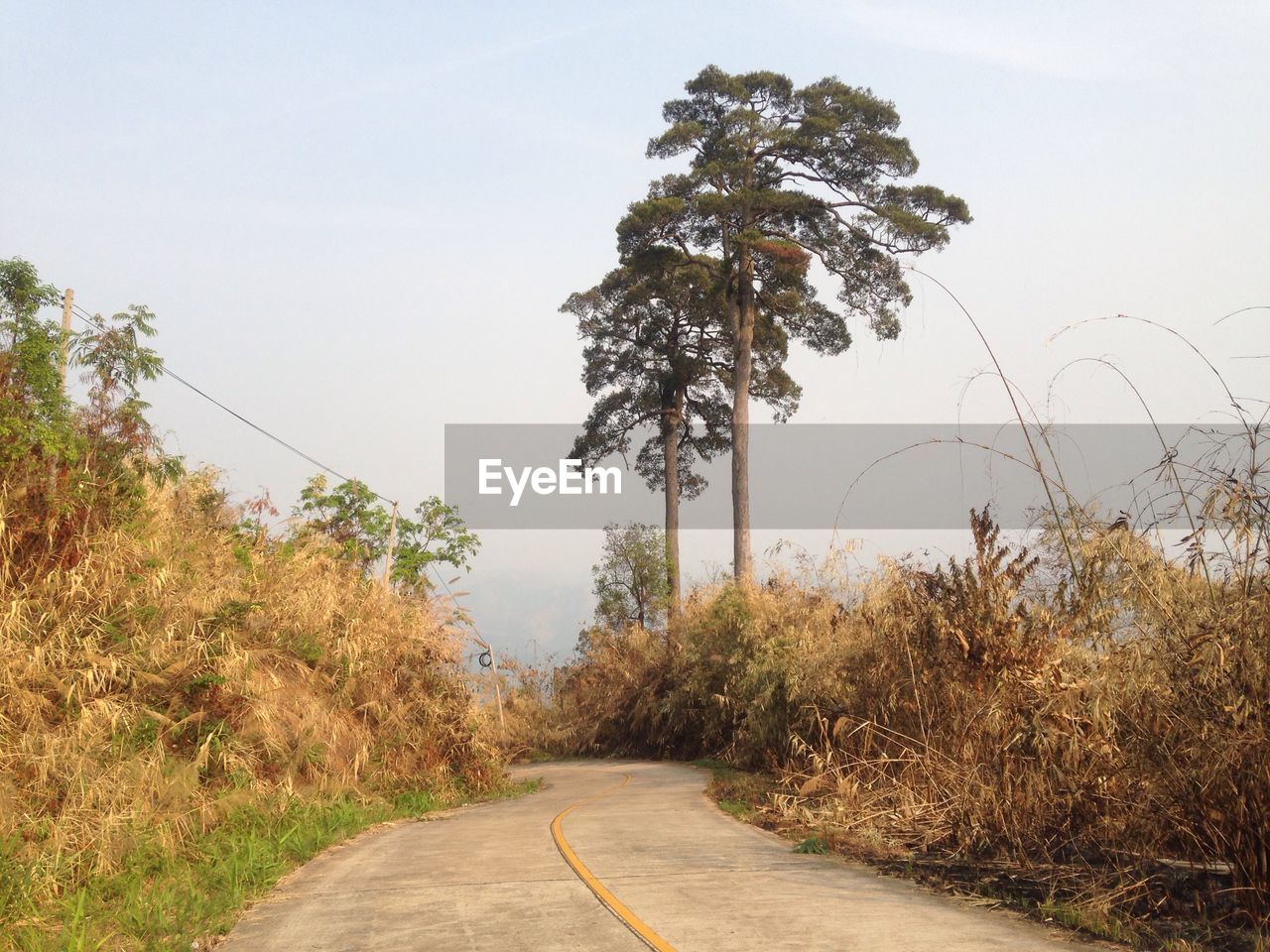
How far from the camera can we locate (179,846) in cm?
1210

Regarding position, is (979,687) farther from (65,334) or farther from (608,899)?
(65,334)

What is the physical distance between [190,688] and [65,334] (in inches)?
227

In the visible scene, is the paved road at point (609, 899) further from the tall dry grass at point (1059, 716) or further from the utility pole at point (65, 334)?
the utility pole at point (65, 334)

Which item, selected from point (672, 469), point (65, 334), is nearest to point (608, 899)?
point (65, 334)

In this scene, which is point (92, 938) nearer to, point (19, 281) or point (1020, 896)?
point (1020, 896)

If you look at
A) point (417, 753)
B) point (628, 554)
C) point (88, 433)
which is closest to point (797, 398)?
point (628, 554)

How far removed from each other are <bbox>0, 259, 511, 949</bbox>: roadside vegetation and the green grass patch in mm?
35

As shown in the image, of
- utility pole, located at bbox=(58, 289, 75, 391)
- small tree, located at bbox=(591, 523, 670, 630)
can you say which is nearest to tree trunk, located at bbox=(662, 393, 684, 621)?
small tree, located at bbox=(591, 523, 670, 630)

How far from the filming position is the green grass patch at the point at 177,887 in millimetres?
8562

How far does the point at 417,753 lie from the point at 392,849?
7.60 meters

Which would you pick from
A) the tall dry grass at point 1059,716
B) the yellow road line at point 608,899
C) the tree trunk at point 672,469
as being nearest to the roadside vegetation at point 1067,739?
the tall dry grass at point 1059,716

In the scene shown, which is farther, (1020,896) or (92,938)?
(1020,896)

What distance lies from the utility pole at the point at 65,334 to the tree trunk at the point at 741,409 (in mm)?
22767

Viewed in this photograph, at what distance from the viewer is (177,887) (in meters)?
10.3
